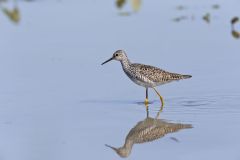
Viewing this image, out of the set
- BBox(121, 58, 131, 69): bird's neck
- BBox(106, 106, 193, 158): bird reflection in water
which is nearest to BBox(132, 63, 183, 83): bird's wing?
BBox(121, 58, 131, 69): bird's neck

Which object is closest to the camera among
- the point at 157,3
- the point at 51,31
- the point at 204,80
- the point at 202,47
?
the point at 204,80

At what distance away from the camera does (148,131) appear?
7988 mm

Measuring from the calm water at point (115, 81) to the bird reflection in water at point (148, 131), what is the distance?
0.04 m

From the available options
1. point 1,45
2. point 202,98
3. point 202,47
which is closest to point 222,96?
point 202,98

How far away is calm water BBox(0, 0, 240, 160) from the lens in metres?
7.46

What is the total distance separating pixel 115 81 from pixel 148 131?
92.4 inches

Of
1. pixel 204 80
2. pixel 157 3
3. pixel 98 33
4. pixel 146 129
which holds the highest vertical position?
pixel 157 3

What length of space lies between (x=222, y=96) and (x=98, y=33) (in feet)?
11.4

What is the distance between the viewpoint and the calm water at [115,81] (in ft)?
24.5

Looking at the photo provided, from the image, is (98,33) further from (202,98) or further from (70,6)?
(202,98)

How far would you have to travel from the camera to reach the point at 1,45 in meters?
11.7

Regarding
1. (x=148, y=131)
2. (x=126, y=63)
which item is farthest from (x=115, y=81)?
(x=148, y=131)

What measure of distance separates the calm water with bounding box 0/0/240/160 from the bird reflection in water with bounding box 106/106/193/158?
0.04m

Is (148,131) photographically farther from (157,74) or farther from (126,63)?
(126,63)
